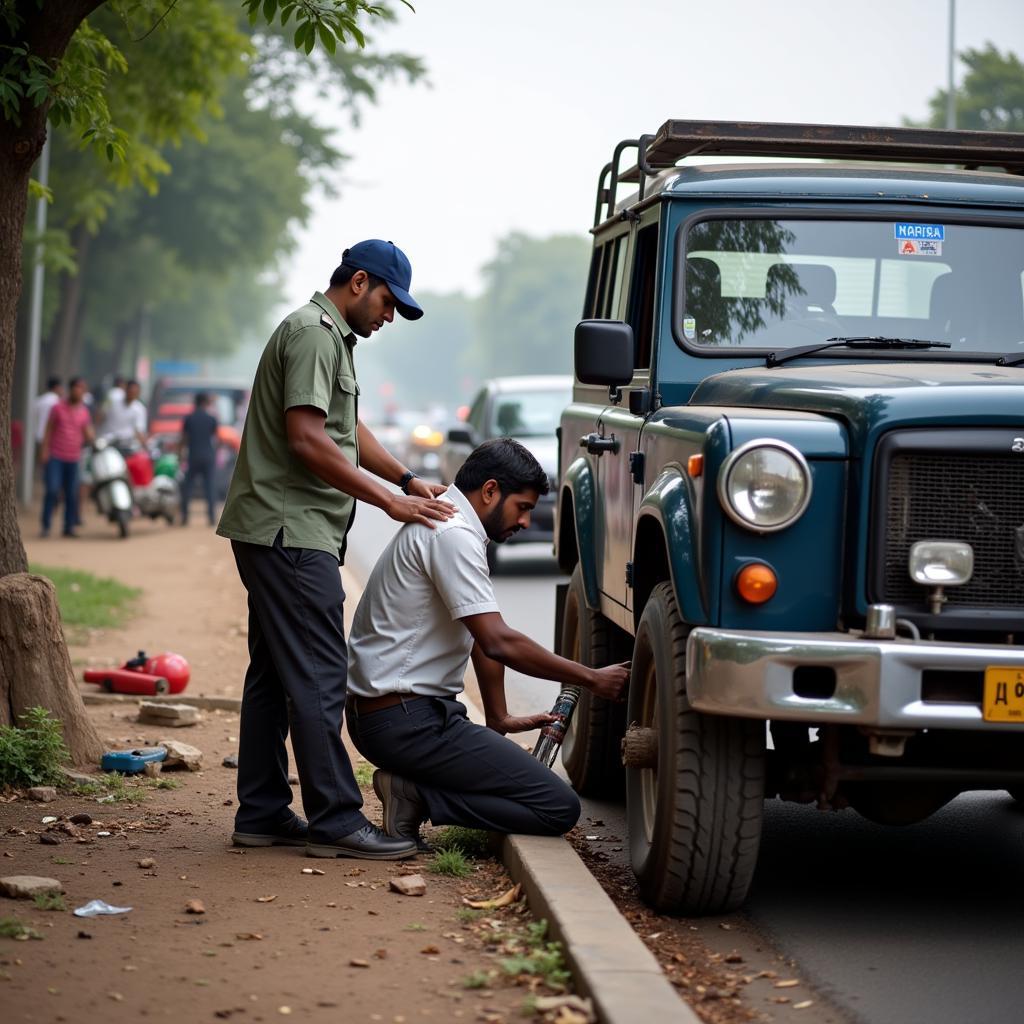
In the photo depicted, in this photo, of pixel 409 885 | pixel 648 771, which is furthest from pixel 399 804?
pixel 648 771

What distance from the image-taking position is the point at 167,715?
871 cm

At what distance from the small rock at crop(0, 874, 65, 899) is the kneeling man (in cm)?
117

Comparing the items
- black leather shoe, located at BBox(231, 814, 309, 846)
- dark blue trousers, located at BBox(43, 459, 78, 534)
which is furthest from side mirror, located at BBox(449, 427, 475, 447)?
black leather shoe, located at BBox(231, 814, 309, 846)

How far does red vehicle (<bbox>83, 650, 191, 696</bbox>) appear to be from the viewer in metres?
9.68

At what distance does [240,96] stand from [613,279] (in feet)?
105

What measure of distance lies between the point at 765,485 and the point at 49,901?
2335 mm

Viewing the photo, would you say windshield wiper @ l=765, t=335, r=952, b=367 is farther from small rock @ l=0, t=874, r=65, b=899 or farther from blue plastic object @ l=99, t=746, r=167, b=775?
blue plastic object @ l=99, t=746, r=167, b=775

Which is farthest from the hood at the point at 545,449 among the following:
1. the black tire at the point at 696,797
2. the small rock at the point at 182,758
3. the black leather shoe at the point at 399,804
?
the black tire at the point at 696,797

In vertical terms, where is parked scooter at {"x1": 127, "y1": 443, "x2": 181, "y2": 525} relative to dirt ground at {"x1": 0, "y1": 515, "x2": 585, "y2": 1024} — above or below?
above

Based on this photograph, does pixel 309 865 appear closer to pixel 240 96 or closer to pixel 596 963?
pixel 596 963

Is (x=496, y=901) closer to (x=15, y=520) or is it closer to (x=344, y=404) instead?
(x=344, y=404)

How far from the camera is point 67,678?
7.29 metres

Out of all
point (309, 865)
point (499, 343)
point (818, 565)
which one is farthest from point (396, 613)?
point (499, 343)

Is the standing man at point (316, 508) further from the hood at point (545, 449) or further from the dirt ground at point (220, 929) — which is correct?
the hood at point (545, 449)
